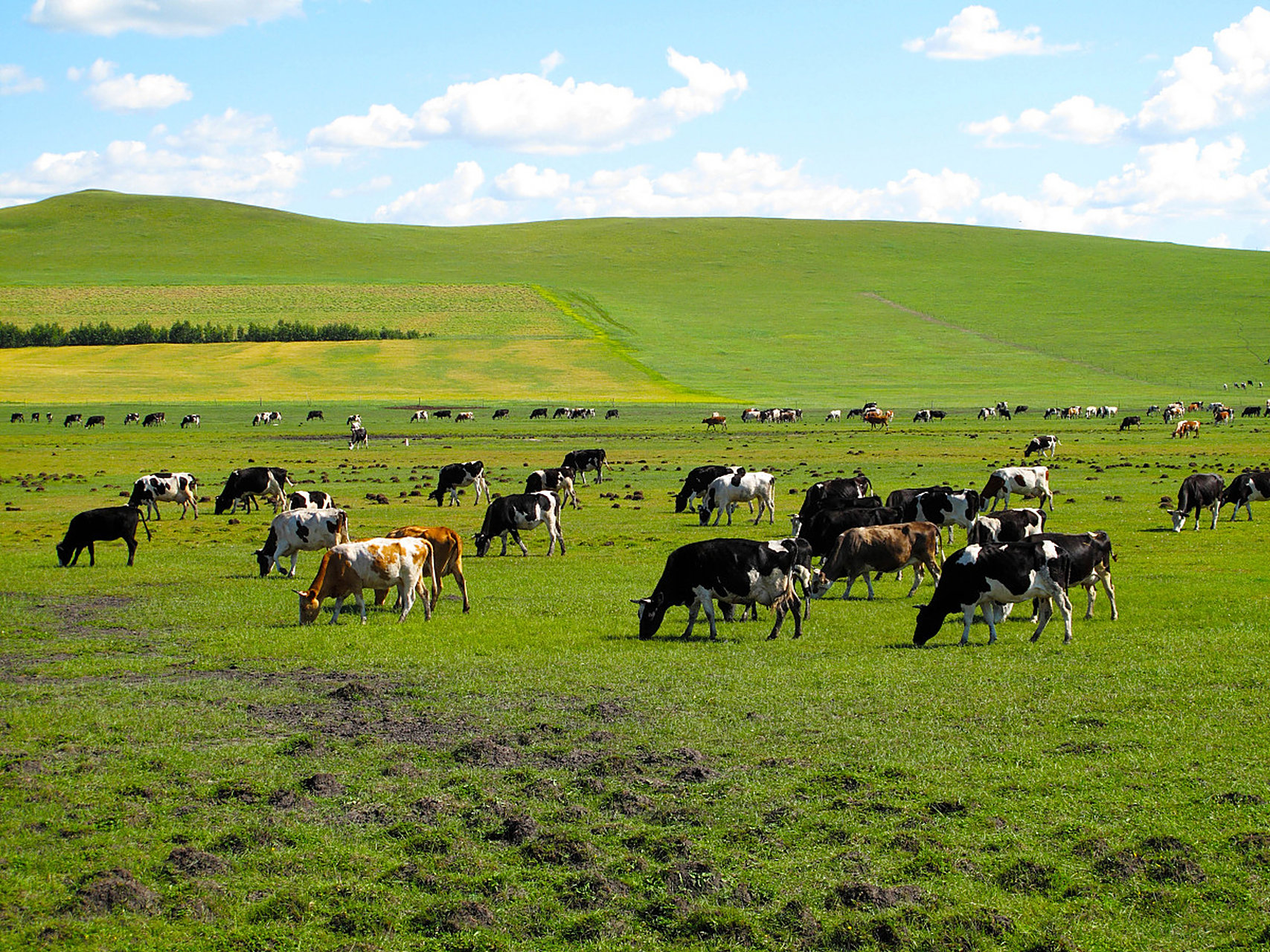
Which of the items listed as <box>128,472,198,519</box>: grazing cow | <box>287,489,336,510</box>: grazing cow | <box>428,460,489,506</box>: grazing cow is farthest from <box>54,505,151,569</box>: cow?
<box>428,460,489,506</box>: grazing cow

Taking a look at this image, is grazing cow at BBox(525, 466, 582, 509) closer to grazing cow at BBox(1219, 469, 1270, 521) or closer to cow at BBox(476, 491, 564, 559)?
cow at BBox(476, 491, 564, 559)

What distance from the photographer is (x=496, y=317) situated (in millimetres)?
138500

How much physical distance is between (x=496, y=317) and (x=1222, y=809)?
133 m

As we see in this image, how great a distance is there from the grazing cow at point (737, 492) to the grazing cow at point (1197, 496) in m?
10.9

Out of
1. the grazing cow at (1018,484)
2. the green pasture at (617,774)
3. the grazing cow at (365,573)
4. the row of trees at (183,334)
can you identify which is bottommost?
the green pasture at (617,774)

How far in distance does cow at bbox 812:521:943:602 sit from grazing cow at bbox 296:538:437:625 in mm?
7348

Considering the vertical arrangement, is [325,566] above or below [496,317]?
below

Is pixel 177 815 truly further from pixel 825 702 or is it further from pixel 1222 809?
pixel 1222 809

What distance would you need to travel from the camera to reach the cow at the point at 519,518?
28.0 m

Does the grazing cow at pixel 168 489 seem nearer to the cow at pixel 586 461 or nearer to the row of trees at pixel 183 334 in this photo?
the cow at pixel 586 461

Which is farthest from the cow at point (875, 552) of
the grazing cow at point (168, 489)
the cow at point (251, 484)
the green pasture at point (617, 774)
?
the grazing cow at point (168, 489)

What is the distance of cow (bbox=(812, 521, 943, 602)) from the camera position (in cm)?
2133

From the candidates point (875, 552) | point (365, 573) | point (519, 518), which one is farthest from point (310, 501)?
point (875, 552)

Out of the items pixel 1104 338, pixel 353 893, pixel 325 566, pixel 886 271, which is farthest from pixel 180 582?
pixel 886 271
